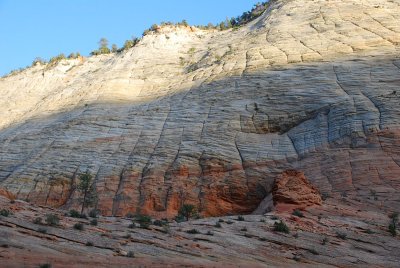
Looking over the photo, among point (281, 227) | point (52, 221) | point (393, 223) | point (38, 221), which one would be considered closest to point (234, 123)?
point (393, 223)

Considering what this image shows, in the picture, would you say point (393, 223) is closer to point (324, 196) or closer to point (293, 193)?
point (293, 193)

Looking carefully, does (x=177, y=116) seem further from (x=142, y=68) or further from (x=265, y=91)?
(x=142, y=68)

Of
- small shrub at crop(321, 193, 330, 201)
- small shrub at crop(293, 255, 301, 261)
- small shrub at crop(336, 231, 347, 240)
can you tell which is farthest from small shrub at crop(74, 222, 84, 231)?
small shrub at crop(321, 193, 330, 201)

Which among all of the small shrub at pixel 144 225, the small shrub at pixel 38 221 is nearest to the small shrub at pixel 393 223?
the small shrub at pixel 144 225

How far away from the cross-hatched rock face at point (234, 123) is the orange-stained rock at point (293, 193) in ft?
6.01

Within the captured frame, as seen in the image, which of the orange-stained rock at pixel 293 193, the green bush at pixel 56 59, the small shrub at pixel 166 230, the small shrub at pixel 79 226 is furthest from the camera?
the green bush at pixel 56 59

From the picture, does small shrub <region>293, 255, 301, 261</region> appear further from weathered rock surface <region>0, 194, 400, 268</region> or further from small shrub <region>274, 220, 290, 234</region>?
small shrub <region>274, 220, 290, 234</region>

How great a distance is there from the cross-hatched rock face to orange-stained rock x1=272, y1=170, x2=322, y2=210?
6.01 feet

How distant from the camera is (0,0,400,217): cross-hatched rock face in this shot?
24.5 m

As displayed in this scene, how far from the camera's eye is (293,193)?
2025 cm

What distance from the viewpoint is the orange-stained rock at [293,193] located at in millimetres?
19953

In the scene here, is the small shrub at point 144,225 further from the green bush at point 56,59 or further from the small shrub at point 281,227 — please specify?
the green bush at point 56,59

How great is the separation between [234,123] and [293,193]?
32.0 feet

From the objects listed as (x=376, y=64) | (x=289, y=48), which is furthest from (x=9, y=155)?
(x=376, y=64)
